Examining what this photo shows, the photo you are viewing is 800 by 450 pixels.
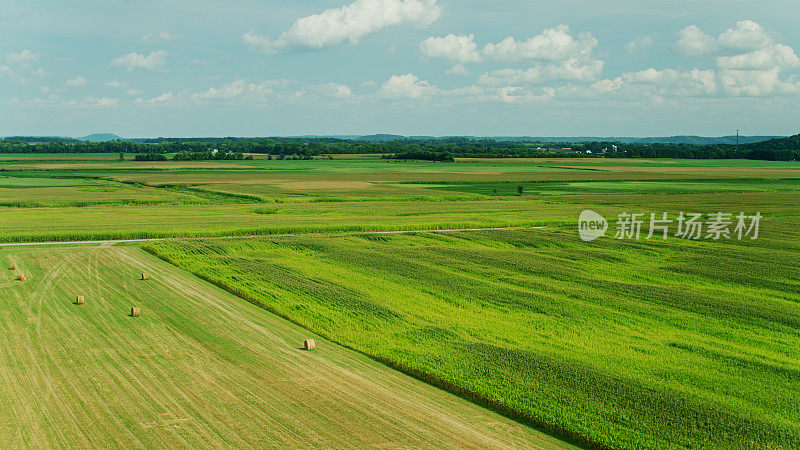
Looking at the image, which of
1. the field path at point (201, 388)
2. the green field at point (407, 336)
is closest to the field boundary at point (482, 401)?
the green field at point (407, 336)

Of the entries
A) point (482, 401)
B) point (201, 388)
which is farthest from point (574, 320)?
point (201, 388)

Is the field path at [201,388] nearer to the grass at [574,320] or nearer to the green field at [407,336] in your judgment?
the green field at [407,336]

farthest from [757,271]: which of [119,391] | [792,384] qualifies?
[119,391]

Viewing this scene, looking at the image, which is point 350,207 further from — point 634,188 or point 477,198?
point 634,188

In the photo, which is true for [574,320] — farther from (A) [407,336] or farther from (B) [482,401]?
(B) [482,401]

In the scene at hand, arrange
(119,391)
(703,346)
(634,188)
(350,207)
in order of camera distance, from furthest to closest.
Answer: (634,188) < (350,207) < (703,346) < (119,391)
